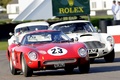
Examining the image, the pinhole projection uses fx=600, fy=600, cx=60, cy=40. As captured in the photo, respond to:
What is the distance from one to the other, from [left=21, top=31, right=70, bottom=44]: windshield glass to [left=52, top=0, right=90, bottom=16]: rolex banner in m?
22.5

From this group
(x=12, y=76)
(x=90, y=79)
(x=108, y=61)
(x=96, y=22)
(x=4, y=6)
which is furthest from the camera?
(x=4, y=6)

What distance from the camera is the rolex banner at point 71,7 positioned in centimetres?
3889

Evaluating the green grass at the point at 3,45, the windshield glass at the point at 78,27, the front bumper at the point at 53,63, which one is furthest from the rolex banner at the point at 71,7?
the front bumper at the point at 53,63

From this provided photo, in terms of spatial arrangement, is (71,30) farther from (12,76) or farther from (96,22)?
(96,22)

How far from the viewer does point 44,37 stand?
1622cm

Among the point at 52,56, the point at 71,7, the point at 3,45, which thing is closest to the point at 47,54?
the point at 52,56

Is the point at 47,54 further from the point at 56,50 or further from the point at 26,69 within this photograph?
the point at 26,69

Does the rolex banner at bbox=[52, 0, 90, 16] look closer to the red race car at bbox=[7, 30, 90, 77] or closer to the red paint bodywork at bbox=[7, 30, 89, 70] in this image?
the red race car at bbox=[7, 30, 90, 77]

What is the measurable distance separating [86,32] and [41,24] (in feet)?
16.9

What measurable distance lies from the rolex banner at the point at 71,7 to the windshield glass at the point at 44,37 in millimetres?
22460

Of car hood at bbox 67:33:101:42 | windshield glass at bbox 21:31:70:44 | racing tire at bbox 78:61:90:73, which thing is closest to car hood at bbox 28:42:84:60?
racing tire at bbox 78:61:90:73

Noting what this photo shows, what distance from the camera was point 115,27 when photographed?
2614 centimetres

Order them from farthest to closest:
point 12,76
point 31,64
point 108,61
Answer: point 108,61 → point 12,76 → point 31,64

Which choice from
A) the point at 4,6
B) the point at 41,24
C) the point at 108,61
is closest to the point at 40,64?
the point at 108,61
